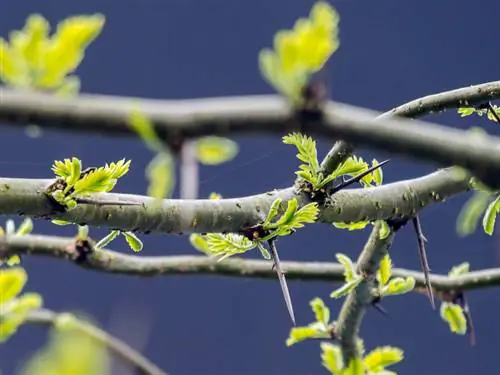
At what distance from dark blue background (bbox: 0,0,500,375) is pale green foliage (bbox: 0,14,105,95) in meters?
2.06

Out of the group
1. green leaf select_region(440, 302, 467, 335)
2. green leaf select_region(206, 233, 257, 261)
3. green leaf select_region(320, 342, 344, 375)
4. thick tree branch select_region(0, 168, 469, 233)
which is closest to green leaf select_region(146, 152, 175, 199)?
thick tree branch select_region(0, 168, 469, 233)

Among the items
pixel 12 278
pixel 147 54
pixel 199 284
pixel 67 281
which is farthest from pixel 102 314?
pixel 12 278

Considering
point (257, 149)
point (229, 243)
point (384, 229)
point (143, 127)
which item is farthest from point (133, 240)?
point (257, 149)

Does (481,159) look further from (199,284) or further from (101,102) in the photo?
(199,284)

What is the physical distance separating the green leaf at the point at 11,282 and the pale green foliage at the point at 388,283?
1.04ft

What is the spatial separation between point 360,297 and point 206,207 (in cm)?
19

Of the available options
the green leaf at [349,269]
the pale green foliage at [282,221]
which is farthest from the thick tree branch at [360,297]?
the pale green foliage at [282,221]

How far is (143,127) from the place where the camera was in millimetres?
204

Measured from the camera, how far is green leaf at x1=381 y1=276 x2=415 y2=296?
21.1 inches

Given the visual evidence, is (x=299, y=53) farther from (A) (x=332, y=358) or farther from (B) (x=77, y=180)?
(A) (x=332, y=358)

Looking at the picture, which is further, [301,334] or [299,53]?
[301,334]

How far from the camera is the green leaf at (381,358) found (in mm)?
522

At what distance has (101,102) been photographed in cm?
21

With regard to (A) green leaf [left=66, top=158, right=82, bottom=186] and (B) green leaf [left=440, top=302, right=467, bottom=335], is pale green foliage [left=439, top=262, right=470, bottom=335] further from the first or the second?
(A) green leaf [left=66, top=158, right=82, bottom=186]
